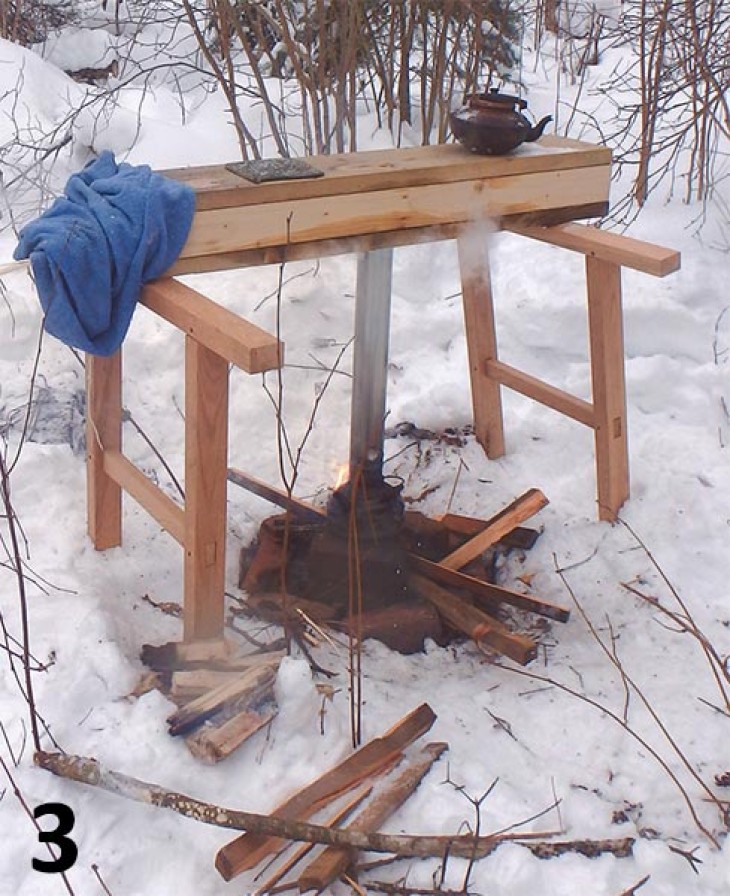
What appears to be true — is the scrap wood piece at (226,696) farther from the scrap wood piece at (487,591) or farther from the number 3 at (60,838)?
the scrap wood piece at (487,591)

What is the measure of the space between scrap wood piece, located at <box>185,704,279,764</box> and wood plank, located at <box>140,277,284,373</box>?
802mm

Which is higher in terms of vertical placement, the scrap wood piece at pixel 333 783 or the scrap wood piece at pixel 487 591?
the scrap wood piece at pixel 333 783

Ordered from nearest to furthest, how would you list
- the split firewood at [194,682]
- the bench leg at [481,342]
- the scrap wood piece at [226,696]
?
the scrap wood piece at [226,696]
the split firewood at [194,682]
the bench leg at [481,342]

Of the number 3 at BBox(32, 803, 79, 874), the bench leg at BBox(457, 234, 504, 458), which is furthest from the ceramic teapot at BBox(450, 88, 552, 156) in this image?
the number 3 at BBox(32, 803, 79, 874)

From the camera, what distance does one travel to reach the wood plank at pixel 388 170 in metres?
2.98

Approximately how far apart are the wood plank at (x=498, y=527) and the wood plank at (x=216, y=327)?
121 cm

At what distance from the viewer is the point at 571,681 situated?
3.11 metres

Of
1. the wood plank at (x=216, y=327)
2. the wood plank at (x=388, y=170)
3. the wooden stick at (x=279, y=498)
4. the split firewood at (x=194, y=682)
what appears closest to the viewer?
the wood plank at (x=216, y=327)

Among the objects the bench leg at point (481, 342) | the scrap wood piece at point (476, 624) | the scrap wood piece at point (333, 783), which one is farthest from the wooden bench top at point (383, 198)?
the scrap wood piece at point (333, 783)

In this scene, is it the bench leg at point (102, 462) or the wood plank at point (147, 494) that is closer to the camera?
the wood plank at point (147, 494)

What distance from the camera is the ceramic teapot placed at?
11.1ft

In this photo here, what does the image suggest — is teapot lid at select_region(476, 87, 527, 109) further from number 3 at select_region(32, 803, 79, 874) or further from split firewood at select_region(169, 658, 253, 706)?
number 3 at select_region(32, 803, 79, 874)

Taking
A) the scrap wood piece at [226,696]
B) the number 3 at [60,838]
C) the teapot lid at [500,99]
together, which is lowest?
the scrap wood piece at [226,696]

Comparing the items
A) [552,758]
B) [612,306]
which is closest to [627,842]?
[552,758]
